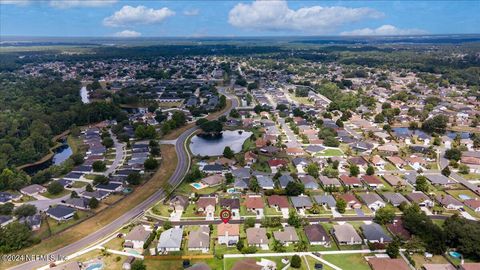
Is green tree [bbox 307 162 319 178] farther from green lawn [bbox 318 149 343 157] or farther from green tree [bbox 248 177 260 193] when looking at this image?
green lawn [bbox 318 149 343 157]

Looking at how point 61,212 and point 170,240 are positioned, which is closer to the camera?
point 170,240

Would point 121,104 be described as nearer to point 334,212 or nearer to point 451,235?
point 334,212

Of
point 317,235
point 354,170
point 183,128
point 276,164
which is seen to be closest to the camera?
point 317,235

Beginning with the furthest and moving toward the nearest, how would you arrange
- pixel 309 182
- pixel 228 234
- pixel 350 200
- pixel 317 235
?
pixel 309 182 < pixel 350 200 < pixel 228 234 < pixel 317 235

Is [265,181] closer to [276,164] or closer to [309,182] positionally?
[309,182]

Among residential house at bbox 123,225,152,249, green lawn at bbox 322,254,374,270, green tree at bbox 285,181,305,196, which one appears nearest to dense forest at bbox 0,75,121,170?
residential house at bbox 123,225,152,249

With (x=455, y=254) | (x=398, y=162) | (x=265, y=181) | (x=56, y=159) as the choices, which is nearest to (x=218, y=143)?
(x=265, y=181)

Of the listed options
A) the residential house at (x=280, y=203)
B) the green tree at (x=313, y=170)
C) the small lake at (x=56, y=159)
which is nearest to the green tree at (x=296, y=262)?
the residential house at (x=280, y=203)

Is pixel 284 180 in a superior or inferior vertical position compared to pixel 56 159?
superior
